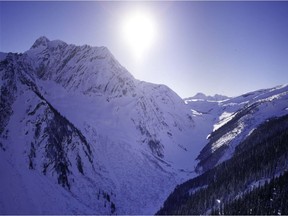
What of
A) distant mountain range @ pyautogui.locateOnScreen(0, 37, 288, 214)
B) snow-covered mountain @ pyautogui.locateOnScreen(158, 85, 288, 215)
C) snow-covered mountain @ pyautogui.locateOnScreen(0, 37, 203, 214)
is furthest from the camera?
distant mountain range @ pyautogui.locateOnScreen(0, 37, 288, 214)

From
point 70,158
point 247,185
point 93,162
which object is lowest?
point 247,185

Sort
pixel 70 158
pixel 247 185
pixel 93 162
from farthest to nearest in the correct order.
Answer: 1. pixel 93 162
2. pixel 70 158
3. pixel 247 185

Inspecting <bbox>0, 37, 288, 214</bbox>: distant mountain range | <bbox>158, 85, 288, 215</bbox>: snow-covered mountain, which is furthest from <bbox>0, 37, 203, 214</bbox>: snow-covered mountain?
<bbox>158, 85, 288, 215</bbox>: snow-covered mountain

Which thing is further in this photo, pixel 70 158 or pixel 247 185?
pixel 70 158

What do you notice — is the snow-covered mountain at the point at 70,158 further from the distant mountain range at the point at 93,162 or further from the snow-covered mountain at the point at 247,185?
the snow-covered mountain at the point at 247,185

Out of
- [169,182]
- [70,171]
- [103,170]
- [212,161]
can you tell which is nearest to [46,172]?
[70,171]

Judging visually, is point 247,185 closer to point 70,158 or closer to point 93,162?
point 93,162

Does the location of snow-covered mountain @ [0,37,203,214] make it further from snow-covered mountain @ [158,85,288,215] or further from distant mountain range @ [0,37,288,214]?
snow-covered mountain @ [158,85,288,215]

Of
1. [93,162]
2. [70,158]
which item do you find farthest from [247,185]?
[70,158]

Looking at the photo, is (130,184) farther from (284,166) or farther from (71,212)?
(284,166)

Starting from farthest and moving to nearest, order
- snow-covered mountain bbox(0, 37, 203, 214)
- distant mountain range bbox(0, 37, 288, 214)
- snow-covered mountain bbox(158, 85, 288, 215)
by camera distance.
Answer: distant mountain range bbox(0, 37, 288, 214)
snow-covered mountain bbox(0, 37, 203, 214)
snow-covered mountain bbox(158, 85, 288, 215)

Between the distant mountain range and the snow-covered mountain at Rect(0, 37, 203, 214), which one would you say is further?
the distant mountain range
